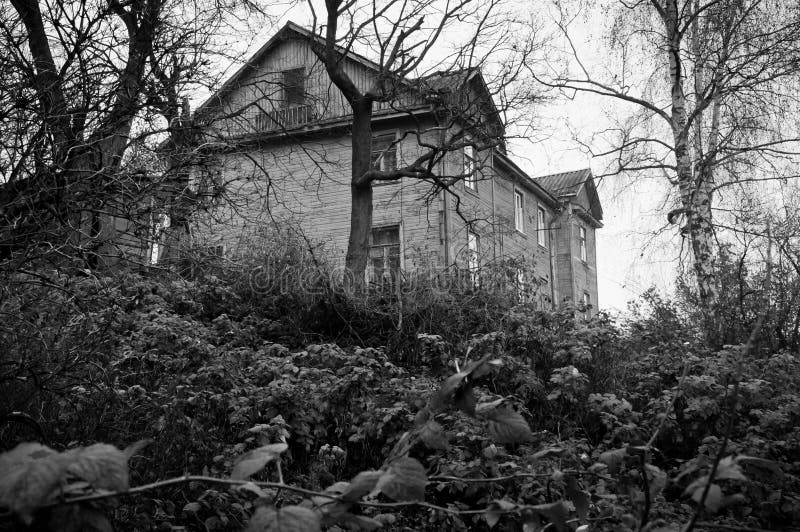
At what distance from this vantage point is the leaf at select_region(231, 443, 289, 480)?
3.51 feet

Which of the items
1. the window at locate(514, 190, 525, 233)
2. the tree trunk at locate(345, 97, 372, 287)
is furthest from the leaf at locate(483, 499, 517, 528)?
the window at locate(514, 190, 525, 233)

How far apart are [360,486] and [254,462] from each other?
0.17 meters

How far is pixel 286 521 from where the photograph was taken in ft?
3.15

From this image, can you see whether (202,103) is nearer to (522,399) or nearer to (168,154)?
(168,154)

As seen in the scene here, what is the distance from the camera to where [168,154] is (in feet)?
16.9

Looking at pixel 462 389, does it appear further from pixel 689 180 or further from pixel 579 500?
pixel 689 180

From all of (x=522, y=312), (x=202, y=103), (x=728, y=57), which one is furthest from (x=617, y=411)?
(x=728, y=57)

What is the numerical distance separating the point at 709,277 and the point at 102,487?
41.0ft

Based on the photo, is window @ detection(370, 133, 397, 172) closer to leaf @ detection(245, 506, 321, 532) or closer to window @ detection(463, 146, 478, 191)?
window @ detection(463, 146, 478, 191)

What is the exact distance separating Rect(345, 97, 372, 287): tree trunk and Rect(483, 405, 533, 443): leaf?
37.1 ft

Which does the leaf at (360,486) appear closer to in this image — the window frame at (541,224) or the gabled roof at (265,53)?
the gabled roof at (265,53)

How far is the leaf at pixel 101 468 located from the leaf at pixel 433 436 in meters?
0.53

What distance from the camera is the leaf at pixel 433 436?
1.26 meters

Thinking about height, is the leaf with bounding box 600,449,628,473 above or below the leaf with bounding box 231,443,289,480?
below
